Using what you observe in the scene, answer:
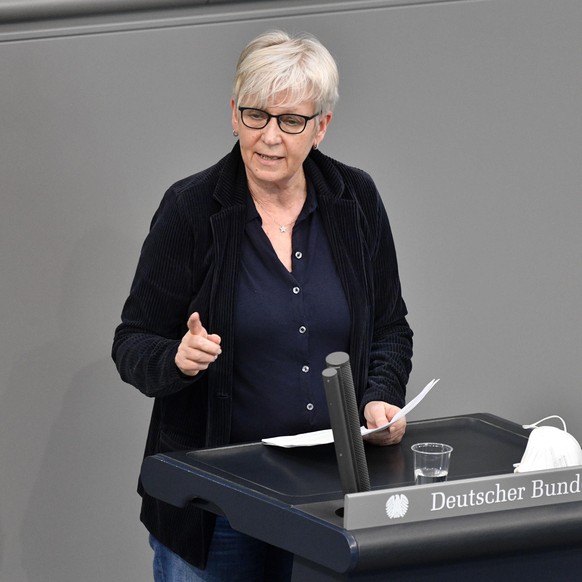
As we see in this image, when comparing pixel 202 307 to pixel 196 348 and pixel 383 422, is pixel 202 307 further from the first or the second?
pixel 383 422

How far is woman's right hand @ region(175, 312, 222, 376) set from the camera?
2049mm

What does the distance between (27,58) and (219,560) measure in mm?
1499

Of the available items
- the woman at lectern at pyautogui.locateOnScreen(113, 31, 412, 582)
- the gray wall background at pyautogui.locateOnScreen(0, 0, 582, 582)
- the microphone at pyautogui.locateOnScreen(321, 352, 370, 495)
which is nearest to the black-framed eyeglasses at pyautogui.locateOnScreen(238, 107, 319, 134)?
the woman at lectern at pyautogui.locateOnScreen(113, 31, 412, 582)

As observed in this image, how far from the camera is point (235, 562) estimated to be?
2320 mm

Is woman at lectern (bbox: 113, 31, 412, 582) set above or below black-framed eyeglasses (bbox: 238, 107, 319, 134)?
below

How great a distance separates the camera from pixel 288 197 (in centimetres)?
248

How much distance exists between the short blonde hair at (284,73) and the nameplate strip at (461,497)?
2.90 ft

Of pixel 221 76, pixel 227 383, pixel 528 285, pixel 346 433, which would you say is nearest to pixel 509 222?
pixel 528 285

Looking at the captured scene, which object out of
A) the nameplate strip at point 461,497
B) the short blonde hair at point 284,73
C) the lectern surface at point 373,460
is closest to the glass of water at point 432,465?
the lectern surface at point 373,460

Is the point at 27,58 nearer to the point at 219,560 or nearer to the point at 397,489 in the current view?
the point at 219,560

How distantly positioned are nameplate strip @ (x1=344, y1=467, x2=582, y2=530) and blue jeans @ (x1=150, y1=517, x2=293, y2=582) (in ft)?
2.02

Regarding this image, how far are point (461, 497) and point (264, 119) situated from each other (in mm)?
891

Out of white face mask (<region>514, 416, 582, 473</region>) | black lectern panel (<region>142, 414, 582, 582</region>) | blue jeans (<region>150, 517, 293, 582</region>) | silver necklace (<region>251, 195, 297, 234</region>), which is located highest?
silver necklace (<region>251, 195, 297, 234</region>)

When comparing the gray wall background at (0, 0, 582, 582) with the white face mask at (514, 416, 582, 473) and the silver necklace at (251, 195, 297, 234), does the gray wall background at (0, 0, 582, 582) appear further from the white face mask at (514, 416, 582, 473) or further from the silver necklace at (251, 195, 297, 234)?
the white face mask at (514, 416, 582, 473)
